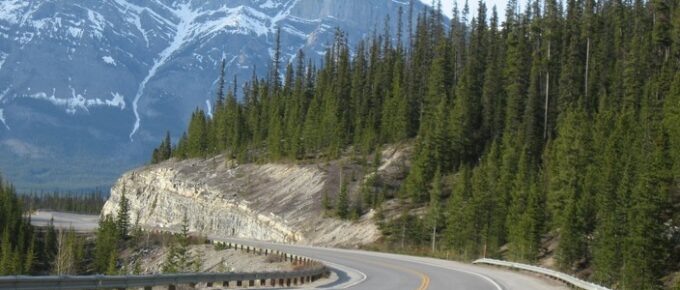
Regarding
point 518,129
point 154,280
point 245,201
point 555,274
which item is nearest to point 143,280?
point 154,280

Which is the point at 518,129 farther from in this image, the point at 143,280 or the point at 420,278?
the point at 143,280

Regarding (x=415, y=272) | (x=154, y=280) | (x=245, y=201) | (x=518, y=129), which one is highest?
(x=518, y=129)

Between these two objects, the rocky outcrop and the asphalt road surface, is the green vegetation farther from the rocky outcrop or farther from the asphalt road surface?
the asphalt road surface

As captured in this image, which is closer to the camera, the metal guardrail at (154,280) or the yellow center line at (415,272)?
the metal guardrail at (154,280)

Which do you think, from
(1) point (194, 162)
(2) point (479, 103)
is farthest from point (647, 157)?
(1) point (194, 162)

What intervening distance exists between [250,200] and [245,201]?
1.18 meters

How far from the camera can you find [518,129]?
268 feet

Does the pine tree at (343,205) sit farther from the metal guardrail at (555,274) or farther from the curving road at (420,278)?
the curving road at (420,278)

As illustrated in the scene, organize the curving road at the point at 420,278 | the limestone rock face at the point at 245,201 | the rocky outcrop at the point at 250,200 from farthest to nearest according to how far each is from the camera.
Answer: the rocky outcrop at the point at 250,200
the limestone rock face at the point at 245,201
the curving road at the point at 420,278

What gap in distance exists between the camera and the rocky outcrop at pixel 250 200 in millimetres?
84125

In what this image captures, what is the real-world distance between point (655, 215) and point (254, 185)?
60.3 metres

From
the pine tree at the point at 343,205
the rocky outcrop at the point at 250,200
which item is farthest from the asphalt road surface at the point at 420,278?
the pine tree at the point at 343,205

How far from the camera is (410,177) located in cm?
8112

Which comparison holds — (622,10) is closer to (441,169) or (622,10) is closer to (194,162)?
(441,169)
